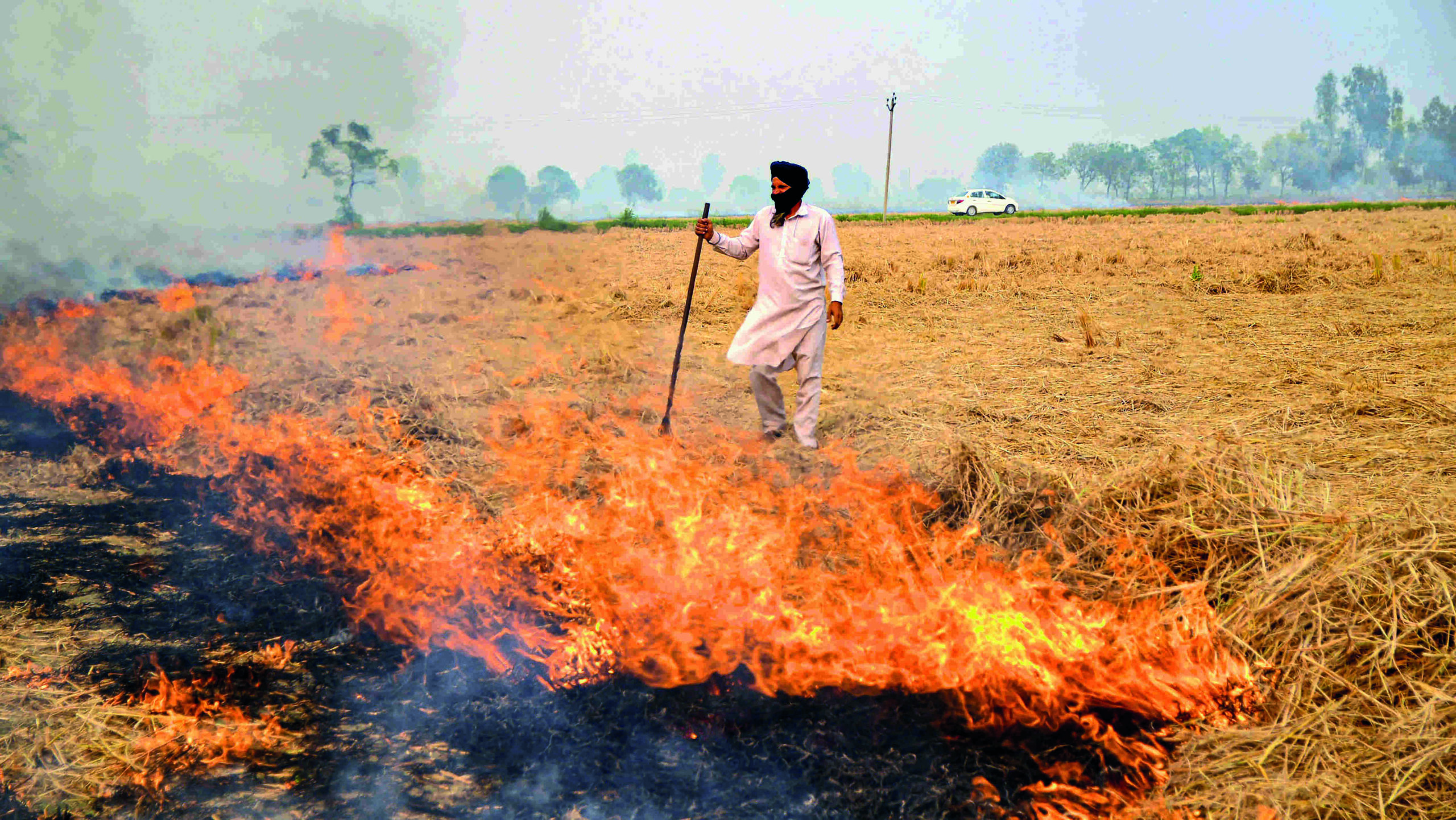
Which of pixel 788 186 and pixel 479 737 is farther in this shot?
pixel 788 186

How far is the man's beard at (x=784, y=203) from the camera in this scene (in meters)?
4.88

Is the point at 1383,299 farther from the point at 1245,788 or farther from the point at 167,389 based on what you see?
the point at 167,389

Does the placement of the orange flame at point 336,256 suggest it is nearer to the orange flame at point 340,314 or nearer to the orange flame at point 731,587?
the orange flame at point 340,314

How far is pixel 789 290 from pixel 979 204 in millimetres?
35048

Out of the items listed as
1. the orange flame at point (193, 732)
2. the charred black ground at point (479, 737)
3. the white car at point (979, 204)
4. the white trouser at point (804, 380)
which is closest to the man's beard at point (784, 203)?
the white trouser at point (804, 380)

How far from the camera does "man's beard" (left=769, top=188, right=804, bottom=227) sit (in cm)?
488

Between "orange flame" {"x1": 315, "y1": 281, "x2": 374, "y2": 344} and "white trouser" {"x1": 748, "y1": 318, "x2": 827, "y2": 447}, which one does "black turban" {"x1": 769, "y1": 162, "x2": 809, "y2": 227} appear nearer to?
"white trouser" {"x1": 748, "y1": 318, "x2": 827, "y2": 447}

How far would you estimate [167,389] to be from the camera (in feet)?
21.8

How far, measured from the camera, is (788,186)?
488 centimetres

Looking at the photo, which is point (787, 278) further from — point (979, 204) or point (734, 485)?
point (979, 204)

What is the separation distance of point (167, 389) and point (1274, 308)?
33.8 feet

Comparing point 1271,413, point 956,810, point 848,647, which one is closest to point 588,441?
point 848,647

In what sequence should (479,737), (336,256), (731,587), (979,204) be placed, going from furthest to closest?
(979,204) < (336,256) < (731,587) < (479,737)

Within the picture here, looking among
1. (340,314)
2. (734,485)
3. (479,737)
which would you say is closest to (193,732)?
(479,737)
